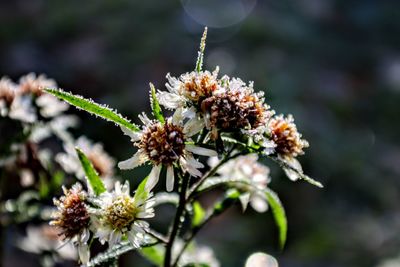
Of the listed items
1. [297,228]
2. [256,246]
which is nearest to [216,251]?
[256,246]

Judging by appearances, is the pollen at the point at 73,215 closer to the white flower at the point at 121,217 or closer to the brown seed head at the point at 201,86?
the white flower at the point at 121,217

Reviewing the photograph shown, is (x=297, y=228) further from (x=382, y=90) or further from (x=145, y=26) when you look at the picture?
(x=145, y=26)

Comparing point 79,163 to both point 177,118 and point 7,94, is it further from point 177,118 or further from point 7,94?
point 177,118

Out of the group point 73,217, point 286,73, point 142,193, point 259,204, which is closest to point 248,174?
point 259,204

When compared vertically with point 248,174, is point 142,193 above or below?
below

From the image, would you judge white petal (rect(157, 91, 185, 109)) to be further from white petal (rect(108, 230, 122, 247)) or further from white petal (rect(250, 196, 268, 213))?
white petal (rect(250, 196, 268, 213))

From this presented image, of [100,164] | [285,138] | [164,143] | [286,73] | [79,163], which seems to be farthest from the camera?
[286,73]

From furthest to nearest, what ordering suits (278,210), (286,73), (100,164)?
(286,73), (100,164), (278,210)

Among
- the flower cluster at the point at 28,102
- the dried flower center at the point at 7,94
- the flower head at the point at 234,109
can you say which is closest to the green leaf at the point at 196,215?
the flower head at the point at 234,109
